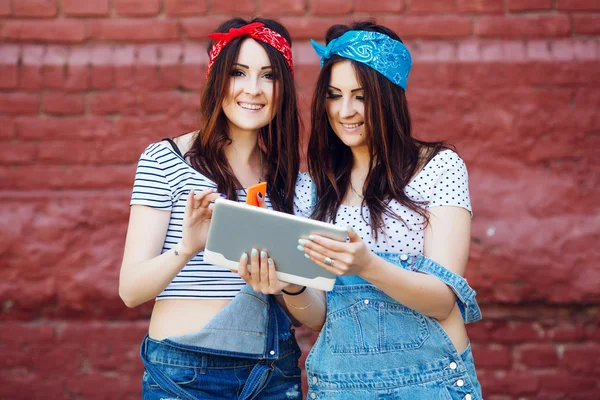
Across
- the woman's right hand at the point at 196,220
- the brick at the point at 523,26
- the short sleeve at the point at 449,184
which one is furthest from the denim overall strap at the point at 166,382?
the brick at the point at 523,26

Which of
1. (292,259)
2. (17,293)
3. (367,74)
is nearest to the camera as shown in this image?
(292,259)

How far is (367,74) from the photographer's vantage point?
2.71 metres

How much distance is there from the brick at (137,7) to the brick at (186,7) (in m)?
0.07

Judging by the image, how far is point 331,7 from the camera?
4070mm

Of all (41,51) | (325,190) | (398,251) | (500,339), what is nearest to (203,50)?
(41,51)

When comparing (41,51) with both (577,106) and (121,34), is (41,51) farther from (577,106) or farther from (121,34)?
(577,106)

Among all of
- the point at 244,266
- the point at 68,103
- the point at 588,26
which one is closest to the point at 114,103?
the point at 68,103

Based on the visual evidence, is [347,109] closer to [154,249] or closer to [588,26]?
[154,249]

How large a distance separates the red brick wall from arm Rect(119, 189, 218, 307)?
151 centimetres

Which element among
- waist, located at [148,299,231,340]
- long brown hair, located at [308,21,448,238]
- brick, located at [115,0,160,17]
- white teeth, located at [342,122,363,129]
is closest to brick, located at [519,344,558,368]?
long brown hair, located at [308,21,448,238]

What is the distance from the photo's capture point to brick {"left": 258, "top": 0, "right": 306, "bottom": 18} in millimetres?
4059

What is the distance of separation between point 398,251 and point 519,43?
196cm

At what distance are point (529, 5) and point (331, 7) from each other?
105cm

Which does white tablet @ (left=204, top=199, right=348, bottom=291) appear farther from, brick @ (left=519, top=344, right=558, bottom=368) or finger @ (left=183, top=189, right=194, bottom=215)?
brick @ (left=519, top=344, right=558, bottom=368)
